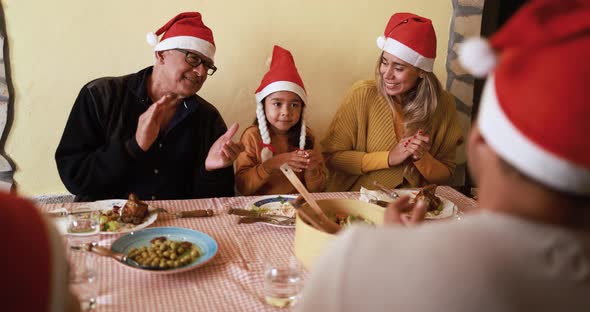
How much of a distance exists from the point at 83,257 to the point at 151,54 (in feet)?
4.43

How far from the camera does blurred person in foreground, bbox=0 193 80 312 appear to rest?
23.7 inches

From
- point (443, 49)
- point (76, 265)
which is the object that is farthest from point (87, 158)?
point (443, 49)

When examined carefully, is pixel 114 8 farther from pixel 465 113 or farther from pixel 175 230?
pixel 465 113

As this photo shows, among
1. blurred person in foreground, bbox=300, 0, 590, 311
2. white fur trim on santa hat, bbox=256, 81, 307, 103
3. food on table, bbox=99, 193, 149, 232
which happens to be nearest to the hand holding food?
white fur trim on santa hat, bbox=256, 81, 307, 103

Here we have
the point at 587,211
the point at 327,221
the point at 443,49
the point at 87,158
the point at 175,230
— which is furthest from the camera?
the point at 443,49

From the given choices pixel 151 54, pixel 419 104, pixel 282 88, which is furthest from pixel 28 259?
pixel 419 104

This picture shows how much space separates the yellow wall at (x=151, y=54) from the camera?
2234mm

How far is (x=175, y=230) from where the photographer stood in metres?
1.44

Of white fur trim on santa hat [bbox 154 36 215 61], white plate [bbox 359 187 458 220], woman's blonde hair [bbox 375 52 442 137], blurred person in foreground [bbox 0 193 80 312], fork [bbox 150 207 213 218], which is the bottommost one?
white plate [bbox 359 187 458 220]

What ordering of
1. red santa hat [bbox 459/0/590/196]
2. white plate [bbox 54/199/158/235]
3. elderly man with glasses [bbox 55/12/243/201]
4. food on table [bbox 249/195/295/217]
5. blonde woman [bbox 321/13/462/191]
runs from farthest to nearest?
blonde woman [bbox 321/13/462/191] → elderly man with glasses [bbox 55/12/243/201] → food on table [bbox 249/195/295/217] → white plate [bbox 54/199/158/235] → red santa hat [bbox 459/0/590/196]

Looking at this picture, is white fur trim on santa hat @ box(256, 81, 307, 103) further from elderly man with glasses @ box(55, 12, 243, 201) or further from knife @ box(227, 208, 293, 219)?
knife @ box(227, 208, 293, 219)

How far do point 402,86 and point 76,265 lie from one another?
1680 millimetres

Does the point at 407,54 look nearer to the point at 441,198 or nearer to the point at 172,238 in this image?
the point at 441,198

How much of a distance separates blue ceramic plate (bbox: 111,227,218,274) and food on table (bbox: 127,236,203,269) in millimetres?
22
